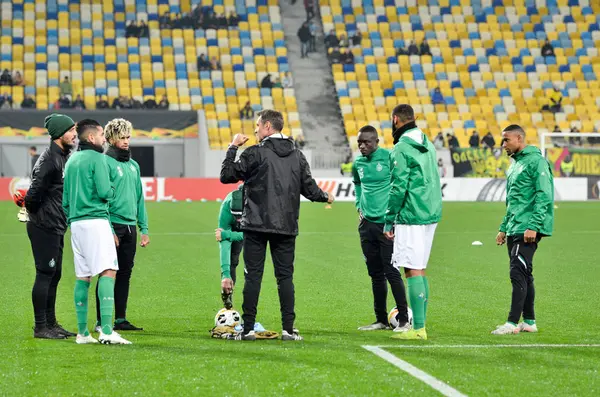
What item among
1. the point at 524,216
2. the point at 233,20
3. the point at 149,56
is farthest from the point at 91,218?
the point at 233,20

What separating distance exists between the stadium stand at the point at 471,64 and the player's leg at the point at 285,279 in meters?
32.9

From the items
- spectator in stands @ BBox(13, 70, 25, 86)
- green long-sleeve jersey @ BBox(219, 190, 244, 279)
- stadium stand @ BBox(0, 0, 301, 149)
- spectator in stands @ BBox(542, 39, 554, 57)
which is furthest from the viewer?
spectator in stands @ BBox(542, 39, 554, 57)

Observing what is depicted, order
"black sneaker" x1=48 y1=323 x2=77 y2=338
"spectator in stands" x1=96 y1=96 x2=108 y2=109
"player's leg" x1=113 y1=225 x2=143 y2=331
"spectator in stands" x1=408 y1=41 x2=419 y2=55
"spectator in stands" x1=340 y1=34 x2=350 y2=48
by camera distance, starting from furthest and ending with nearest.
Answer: "spectator in stands" x1=408 y1=41 x2=419 y2=55 < "spectator in stands" x1=340 y1=34 x2=350 y2=48 < "spectator in stands" x1=96 y1=96 x2=108 y2=109 < "player's leg" x1=113 y1=225 x2=143 y2=331 < "black sneaker" x1=48 y1=323 x2=77 y2=338

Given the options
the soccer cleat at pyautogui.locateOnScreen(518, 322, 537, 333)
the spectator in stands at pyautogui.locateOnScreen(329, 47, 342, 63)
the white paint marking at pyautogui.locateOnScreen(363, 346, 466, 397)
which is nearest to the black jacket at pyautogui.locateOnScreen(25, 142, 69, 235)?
the white paint marking at pyautogui.locateOnScreen(363, 346, 466, 397)

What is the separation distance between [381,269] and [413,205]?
4.26ft

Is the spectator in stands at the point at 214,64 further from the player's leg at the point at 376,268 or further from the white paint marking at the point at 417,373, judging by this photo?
the white paint marking at the point at 417,373

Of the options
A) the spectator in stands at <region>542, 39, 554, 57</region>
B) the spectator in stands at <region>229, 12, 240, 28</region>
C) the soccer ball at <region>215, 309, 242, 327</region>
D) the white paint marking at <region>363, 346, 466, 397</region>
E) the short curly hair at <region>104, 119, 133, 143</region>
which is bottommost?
the white paint marking at <region>363, 346, 466, 397</region>

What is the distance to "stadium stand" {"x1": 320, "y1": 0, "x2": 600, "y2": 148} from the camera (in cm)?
4419

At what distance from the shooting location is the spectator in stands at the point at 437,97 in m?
44.6

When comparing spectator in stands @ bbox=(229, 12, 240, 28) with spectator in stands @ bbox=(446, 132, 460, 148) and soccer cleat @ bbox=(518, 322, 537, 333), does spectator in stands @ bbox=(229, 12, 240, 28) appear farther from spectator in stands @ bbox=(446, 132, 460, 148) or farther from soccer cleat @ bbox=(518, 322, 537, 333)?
soccer cleat @ bbox=(518, 322, 537, 333)

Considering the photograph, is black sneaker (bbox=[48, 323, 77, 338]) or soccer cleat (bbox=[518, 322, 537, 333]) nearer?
black sneaker (bbox=[48, 323, 77, 338])

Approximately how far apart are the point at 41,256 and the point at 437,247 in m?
10.9

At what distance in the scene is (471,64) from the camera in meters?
47.4

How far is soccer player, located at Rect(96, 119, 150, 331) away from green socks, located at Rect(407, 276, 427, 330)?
2.48 metres
